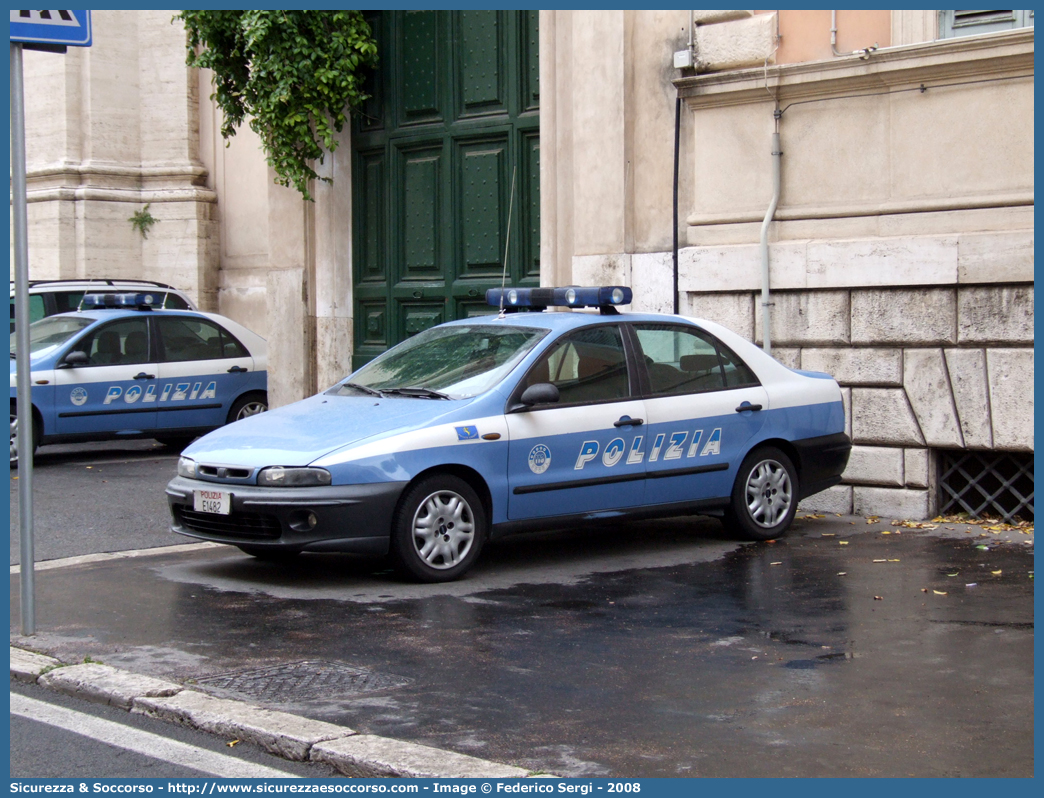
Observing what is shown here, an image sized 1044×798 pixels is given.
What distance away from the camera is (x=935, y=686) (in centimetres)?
564

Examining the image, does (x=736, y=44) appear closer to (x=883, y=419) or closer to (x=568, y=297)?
(x=883, y=419)

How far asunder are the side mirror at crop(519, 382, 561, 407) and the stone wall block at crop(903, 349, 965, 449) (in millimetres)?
3752

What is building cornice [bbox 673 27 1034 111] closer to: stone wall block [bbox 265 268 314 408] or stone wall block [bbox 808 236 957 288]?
stone wall block [bbox 808 236 957 288]

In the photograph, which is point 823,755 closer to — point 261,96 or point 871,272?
point 871,272

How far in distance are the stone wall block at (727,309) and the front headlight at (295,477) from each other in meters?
4.92

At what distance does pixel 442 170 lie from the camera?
14844 mm

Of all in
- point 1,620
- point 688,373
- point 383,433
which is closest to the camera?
point 1,620

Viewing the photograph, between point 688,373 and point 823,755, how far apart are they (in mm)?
4726

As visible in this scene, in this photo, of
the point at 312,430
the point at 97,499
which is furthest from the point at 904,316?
the point at 97,499

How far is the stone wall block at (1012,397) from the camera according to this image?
10094mm

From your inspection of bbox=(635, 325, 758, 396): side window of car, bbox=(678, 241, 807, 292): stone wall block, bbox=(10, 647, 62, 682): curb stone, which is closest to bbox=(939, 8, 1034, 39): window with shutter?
bbox=(678, 241, 807, 292): stone wall block

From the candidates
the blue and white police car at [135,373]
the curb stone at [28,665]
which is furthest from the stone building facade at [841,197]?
the curb stone at [28,665]

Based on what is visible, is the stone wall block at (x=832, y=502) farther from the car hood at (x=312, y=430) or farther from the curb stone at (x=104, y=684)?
the curb stone at (x=104, y=684)

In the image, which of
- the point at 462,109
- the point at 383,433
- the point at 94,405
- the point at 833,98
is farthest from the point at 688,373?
the point at 94,405
